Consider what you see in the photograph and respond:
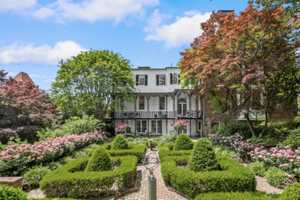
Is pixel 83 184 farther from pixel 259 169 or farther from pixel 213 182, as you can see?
pixel 259 169

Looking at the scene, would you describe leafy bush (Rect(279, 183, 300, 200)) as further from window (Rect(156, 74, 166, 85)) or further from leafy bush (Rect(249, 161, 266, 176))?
window (Rect(156, 74, 166, 85))

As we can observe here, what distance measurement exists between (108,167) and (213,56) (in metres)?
10.6

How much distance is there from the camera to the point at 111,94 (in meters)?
30.3

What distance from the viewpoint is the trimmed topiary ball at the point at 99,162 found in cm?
930

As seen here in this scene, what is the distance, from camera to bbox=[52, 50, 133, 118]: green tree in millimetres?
28594

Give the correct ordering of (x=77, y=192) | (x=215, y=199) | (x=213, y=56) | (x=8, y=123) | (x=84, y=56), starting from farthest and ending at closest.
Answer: (x=84, y=56) → (x=8, y=123) → (x=213, y=56) → (x=77, y=192) → (x=215, y=199)

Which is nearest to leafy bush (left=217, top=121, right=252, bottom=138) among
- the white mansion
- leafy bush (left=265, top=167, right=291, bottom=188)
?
leafy bush (left=265, top=167, right=291, bottom=188)

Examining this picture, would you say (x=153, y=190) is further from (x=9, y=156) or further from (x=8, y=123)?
(x=8, y=123)

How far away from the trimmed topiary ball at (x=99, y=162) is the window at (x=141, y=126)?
2346 centimetres

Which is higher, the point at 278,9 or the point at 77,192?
the point at 278,9

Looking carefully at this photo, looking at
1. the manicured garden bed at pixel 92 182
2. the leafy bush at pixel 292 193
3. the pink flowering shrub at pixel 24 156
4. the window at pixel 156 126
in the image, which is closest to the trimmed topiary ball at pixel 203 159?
the manicured garden bed at pixel 92 182

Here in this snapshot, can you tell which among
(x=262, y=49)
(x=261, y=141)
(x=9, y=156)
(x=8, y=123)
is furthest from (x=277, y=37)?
(x=8, y=123)

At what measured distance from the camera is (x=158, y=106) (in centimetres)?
3353

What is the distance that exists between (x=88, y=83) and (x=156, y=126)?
9223mm
